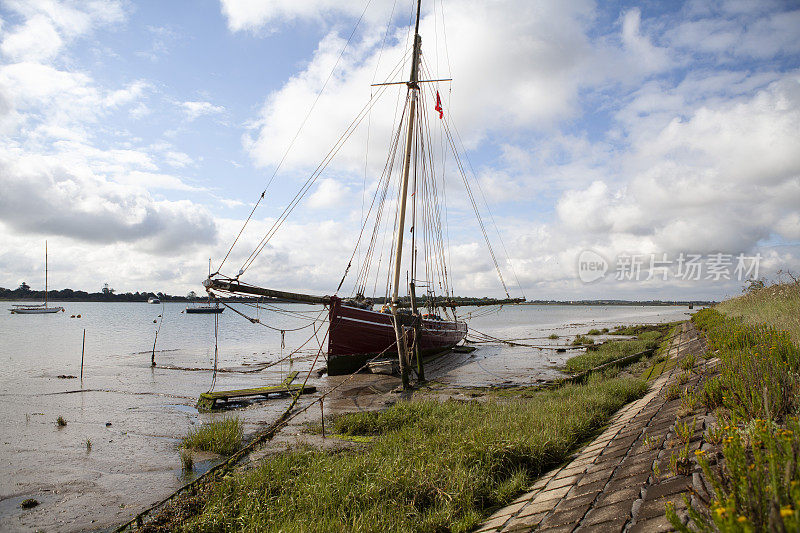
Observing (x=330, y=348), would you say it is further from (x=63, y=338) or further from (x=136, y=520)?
(x=63, y=338)

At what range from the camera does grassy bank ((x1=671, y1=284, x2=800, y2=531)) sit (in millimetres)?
2379

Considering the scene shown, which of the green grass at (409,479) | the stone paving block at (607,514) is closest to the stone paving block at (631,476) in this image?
the stone paving block at (607,514)

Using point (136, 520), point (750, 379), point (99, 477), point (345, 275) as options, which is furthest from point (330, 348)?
point (750, 379)

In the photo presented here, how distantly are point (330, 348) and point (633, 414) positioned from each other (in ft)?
50.4

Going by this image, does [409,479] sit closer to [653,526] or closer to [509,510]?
[509,510]

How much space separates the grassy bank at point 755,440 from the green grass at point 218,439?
8.80 meters

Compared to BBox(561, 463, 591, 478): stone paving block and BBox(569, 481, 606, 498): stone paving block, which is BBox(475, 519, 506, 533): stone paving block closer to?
BBox(569, 481, 606, 498): stone paving block

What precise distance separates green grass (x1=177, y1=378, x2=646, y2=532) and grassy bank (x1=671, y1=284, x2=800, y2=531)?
248 cm

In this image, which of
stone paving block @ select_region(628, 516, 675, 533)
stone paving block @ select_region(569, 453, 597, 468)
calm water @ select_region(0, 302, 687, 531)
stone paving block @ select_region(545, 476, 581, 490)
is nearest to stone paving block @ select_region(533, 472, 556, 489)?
stone paving block @ select_region(545, 476, 581, 490)

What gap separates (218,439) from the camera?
9359mm

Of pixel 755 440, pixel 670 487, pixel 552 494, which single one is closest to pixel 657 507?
pixel 670 487

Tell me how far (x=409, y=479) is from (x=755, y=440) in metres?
3.89

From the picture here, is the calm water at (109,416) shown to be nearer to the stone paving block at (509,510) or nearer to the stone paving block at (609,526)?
the stone paving block at (509,510)

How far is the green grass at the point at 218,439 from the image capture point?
9242mm
